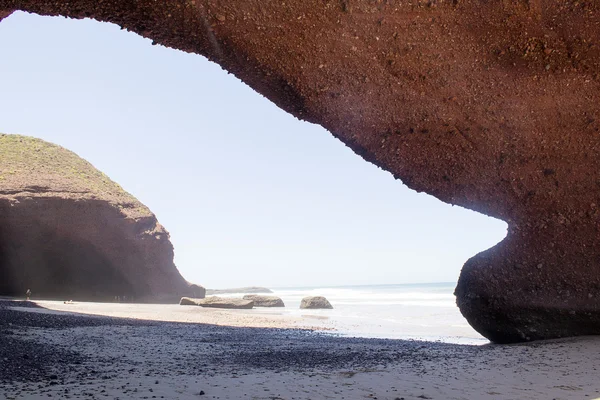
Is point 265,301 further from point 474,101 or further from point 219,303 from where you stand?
point 474,101

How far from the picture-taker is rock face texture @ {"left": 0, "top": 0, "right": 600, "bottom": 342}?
544 centimetres

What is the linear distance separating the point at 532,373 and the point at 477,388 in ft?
3.22

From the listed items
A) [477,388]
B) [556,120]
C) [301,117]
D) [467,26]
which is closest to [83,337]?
[301,117]

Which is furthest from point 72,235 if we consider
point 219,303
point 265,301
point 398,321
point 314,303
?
point 398,321

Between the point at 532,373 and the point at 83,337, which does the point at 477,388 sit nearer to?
the point at 532,373

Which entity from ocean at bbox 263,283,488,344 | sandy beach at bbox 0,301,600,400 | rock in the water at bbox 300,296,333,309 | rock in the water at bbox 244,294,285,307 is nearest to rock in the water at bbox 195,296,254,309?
ocean at bbox 263,283,488,344

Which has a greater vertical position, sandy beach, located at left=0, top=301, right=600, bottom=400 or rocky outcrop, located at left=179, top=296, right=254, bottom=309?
sandy beach, located at left=0, top=301, right=600, bottom=400

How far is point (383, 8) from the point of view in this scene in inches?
213

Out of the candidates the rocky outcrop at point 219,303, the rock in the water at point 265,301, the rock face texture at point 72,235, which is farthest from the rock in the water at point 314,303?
the rock face texture at point 72,235

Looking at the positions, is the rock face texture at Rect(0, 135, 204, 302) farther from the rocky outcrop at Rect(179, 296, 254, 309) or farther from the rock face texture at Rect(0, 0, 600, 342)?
the rock face texture at Rect(0, 0, 600, 342)

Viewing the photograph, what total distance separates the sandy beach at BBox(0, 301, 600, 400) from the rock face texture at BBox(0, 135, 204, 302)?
32.9ft

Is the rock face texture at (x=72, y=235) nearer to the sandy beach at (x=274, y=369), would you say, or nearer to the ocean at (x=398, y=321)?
the ocean at (x=398, y=321)

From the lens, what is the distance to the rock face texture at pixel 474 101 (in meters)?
5.44

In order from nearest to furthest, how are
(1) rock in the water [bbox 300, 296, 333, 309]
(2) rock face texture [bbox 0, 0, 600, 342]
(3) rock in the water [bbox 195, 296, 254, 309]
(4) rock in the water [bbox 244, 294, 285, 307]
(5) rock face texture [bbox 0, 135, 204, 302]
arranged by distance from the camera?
(2) rock face texture [bbox 0, 0, 600, 342], (5) rock face texture [bbox 0, 135, 204, 302], (3) rock in the water [bbox 195, 296, 254, 309], (1) rock in the water [bbox 300, 296, 333, 309], (4) rock in the water [bbox 244, 294, 285, 307]
